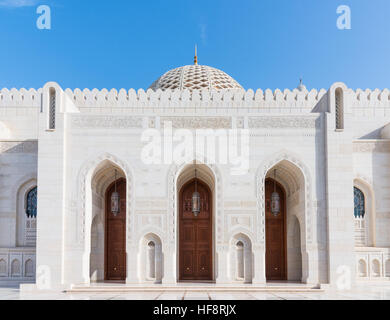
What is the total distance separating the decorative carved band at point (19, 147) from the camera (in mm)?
13523

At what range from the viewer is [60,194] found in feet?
37.9

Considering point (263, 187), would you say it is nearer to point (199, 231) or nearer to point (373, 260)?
point (199, 231)

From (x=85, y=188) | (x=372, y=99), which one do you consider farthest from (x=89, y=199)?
(x=372, y=99)

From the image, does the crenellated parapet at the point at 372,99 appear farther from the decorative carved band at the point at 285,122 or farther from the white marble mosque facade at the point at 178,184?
the decorative carved band at the point at 285,122

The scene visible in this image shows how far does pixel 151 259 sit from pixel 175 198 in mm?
1420

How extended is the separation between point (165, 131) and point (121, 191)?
2.69 metres

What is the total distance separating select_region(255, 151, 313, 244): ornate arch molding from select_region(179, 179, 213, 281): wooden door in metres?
2.31

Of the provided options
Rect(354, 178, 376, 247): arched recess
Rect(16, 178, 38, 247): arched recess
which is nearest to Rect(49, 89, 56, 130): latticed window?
Rect(16, 178, 38, 247): arched recess

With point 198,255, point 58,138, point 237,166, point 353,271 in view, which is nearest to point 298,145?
point 237,166

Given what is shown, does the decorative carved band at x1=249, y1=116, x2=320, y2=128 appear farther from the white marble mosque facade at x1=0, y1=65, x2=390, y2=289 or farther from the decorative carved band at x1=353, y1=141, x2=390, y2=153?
the decorative carved band at x1=353, y1=141, x2=390, y2=153

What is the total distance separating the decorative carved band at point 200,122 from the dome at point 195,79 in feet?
15.0

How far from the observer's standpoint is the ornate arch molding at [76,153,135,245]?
11602mm

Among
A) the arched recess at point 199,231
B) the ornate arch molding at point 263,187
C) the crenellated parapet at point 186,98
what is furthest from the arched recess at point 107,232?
the ornate arch molding at point 263,187

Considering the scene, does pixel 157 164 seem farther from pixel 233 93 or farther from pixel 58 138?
pixel 233 93
